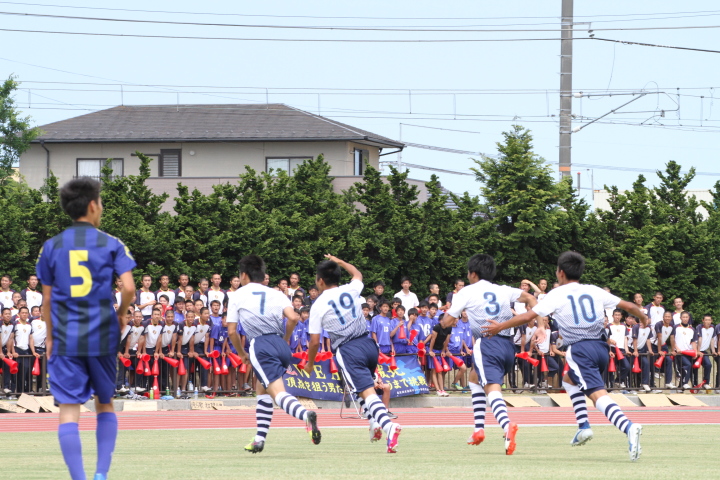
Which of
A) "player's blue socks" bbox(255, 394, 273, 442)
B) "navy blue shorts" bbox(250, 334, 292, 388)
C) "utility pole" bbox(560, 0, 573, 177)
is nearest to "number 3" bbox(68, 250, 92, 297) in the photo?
"navy blue shorts" bbox(250, 334, 292, 388)

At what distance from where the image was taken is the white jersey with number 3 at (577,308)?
994 centimetres

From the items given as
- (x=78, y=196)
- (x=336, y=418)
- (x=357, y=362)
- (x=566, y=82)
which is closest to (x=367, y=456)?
(x=357, y=362)

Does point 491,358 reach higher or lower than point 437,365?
higher

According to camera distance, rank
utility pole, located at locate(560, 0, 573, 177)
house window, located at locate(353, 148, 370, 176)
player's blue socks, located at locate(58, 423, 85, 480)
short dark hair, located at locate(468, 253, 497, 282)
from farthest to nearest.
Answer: house window, located at locate(353, 148, 370, 176)
utility pole, located at locate(560, 0, 573, 177)
short dark hair, located at locate(468, 253, 497, 282)
player's blue socks, located at locate(58, 423, 85, 480)

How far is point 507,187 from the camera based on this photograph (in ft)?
91.5

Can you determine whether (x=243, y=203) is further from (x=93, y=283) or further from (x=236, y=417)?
(x=93, y=283)

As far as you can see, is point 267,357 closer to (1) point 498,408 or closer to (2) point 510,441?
(1) point 498,408

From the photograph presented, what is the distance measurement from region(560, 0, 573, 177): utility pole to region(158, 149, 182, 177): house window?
19025 mm

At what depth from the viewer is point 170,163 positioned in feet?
144

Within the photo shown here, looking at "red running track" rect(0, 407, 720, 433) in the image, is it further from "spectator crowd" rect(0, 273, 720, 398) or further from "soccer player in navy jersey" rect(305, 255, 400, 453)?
"soccer player in navy jersey" rect(305, 255, 400, 453)

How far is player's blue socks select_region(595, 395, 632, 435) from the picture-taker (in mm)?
9445

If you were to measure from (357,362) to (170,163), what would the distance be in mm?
34572

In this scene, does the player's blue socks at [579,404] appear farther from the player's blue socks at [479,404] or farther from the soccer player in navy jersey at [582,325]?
the player's blue socks at [479,404]

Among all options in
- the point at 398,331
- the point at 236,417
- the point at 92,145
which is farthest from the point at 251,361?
the point at 92,145
